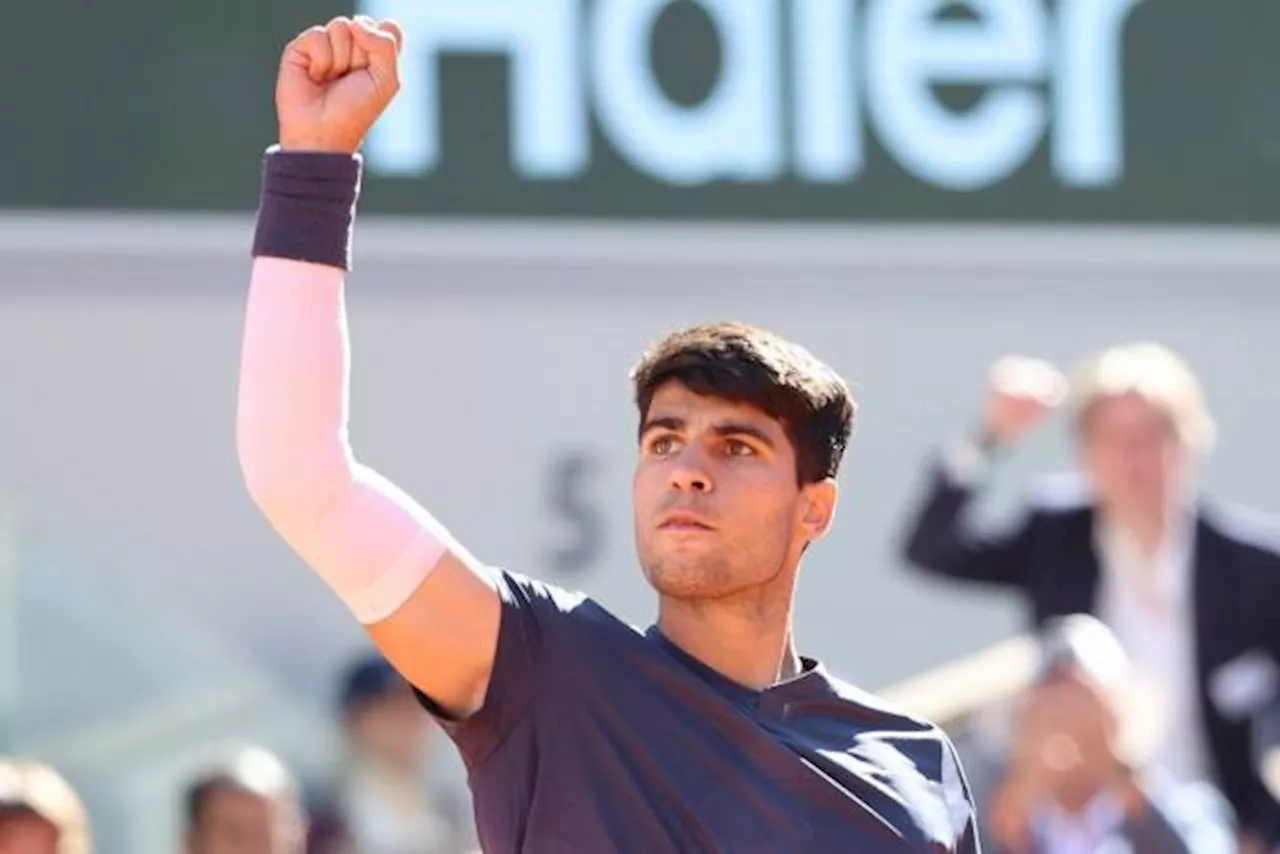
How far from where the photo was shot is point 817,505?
8.46ft

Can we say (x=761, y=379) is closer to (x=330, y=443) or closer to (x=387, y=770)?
(x=330, y=443)

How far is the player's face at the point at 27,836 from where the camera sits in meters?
4.25

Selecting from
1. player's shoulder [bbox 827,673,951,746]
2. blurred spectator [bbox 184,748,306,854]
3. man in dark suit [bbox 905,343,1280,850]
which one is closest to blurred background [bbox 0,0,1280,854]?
man in dark suit [bbox 905,343,1280,850]

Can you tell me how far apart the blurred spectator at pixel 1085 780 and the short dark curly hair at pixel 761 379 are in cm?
222

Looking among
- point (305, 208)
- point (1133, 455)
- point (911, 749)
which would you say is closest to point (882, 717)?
point (911, 749)

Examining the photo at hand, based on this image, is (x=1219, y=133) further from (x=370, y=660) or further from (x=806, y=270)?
(x=370, y=660)

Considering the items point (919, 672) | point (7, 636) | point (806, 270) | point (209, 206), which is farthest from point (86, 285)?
point (919, 672)

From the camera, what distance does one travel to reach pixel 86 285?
220 inches

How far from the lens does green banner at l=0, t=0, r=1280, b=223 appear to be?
5.68 m

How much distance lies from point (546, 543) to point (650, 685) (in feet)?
11.0

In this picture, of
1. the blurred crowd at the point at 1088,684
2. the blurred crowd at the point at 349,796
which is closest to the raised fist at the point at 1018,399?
the blurred crowd at the point at 1088,684

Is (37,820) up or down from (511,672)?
down

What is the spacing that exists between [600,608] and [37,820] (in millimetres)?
2069

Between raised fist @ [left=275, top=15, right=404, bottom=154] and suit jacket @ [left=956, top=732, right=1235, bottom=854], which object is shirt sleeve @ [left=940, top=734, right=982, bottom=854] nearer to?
raised fist @ [left=275, top=15, right=404, bottom=154]
